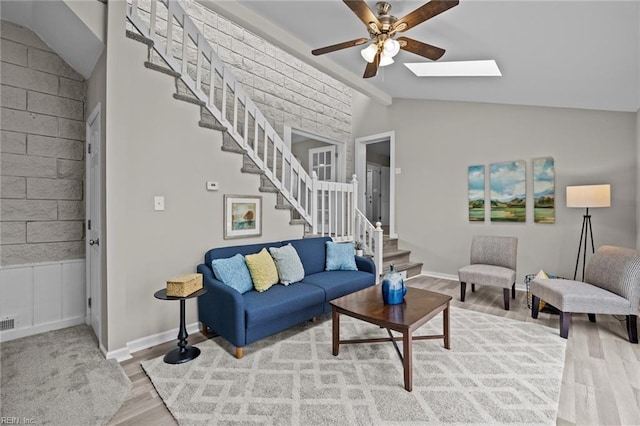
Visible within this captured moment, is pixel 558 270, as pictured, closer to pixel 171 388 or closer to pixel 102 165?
pixel 171 388

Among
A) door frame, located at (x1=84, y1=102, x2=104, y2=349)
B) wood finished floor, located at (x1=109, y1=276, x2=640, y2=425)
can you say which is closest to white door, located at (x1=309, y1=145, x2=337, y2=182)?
wood finished floor, located at (x1=109, y1=276, x2=640, y2=425)

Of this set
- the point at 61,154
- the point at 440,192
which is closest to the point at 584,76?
the point at 440,192

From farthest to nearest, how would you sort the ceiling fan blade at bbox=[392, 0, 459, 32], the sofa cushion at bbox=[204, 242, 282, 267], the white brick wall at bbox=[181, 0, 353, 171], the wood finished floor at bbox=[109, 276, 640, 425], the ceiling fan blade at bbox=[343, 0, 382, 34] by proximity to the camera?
the white brick wall at bbox=[181, 0, 353, 171], the sofa cushion at bbox=[204, 242, 282, 267], the ceiling fan blade at bbox=[343, 0, 382, 34], the ceiling fan blade at bbox=[392, 0, 459, 32], the wood finished floor at bbox=[109, 276, 640, 425]

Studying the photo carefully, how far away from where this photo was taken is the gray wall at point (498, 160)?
12.3 feet

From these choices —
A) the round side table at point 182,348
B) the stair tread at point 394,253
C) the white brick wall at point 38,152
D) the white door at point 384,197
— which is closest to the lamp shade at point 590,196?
the stair tread at point 394,253

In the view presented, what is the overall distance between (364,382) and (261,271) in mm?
1348

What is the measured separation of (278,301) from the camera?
8.59 ft

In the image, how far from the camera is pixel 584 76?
296cm

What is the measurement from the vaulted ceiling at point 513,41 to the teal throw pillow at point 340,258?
2.43 m

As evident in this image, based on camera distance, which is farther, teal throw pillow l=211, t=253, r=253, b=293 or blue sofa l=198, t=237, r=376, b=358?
teal throw pillow l=211, t=253, r=253, b=293

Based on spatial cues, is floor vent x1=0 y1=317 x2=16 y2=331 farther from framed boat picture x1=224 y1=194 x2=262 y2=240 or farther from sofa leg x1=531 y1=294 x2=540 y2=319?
sofa leg x1=531 y1=294 x2=540 y2=319

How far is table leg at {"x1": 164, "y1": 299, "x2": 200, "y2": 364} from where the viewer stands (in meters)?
2.38

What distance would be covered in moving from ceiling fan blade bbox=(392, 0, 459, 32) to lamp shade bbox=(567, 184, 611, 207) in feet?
9.68

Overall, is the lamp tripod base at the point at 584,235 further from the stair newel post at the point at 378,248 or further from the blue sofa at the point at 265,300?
the blue sofa at the point at 265,300
